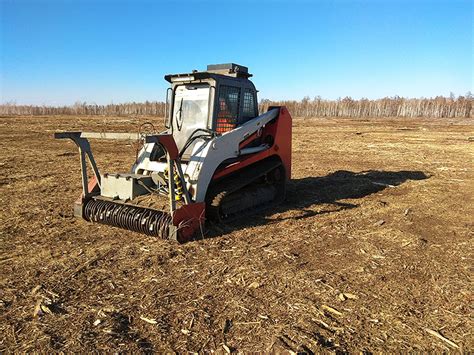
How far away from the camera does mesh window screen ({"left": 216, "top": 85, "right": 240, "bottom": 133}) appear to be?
7.70 metres

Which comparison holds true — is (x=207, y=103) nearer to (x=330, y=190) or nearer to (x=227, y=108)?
(x=227, y=108)

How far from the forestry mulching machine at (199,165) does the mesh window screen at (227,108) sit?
0.02 meters

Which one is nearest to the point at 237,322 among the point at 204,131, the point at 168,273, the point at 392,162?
the point at 168,273

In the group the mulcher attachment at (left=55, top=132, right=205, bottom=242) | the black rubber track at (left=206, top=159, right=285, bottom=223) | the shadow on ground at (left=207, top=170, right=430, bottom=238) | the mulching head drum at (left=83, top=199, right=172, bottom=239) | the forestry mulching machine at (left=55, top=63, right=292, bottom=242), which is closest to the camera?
the mulcher attachment at (left=55, top=132, right=205, bottom=242)

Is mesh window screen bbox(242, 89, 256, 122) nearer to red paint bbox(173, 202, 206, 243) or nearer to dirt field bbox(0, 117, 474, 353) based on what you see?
dirt field bbox(0, 117, 474, 353)

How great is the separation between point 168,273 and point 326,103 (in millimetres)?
57474

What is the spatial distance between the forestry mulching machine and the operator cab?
0.02 m

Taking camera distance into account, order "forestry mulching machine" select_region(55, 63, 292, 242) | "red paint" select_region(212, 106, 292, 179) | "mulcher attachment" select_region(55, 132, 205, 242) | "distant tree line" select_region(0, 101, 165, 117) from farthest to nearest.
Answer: "distant tree line" select_region(0, 101, 165, 117) < "red paint" select_region(212, 106, 292, 179) < "forestry mulching machine" select_region(55, 63, 292, 242) < "mulcher attachment" select_region(55, 132, 205, 242)

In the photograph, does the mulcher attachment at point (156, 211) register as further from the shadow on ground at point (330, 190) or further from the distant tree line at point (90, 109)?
the distant tree line at point (90, 109)

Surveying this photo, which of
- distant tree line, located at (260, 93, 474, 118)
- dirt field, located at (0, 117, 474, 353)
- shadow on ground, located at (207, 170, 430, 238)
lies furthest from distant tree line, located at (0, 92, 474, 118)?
dirt field, located at (0, 117, 474, 353)

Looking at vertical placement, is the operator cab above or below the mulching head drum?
above

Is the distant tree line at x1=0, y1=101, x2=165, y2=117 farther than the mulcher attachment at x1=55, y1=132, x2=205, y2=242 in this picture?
Yes

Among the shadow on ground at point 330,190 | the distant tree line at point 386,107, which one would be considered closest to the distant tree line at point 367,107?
the distant tree line at point 386,107

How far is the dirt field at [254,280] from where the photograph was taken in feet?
12.2
